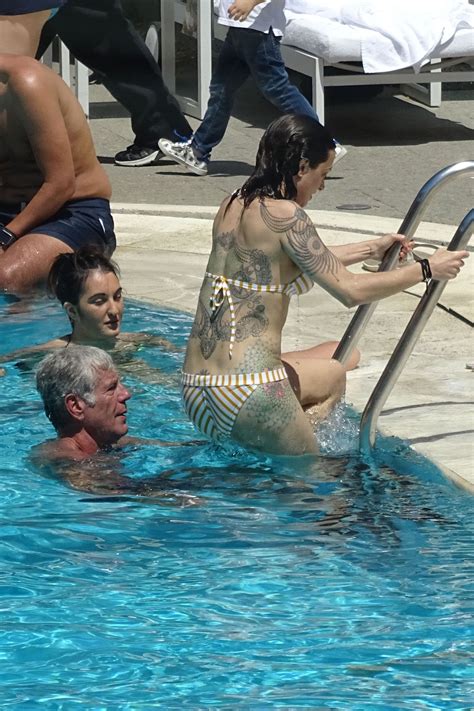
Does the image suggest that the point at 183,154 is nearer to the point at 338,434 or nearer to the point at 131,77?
the point at 131,77

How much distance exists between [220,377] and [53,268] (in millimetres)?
1505

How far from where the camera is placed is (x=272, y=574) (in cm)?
465

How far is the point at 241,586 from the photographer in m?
4.61

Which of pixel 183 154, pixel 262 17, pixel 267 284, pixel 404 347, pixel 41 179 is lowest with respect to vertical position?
pixel 183 154

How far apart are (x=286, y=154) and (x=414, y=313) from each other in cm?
72

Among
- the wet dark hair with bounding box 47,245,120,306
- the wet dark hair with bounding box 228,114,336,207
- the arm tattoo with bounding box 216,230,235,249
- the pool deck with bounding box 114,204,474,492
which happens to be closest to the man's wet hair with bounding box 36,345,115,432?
the arm tattoo with bounding box 216,230,235,249

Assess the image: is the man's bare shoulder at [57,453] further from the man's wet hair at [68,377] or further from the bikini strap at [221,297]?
the bikini strap at [221,297]

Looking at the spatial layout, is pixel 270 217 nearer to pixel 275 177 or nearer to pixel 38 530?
pixel 275 177

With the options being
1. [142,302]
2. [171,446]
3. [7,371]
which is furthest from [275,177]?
[142,302]

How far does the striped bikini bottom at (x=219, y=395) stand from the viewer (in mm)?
5188

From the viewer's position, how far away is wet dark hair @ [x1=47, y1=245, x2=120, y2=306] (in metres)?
6.28

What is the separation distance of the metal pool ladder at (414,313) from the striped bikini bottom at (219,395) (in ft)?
1.20

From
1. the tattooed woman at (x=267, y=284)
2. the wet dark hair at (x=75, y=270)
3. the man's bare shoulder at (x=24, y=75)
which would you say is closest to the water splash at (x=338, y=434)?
the tattooed woman at (x=267, y=284)

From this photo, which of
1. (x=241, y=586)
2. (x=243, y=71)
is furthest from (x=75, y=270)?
(x=243, y=71)
